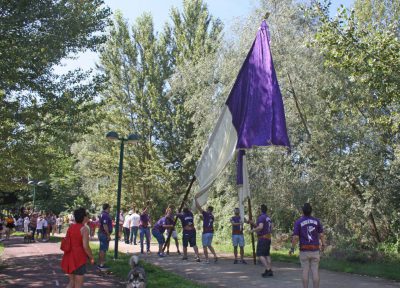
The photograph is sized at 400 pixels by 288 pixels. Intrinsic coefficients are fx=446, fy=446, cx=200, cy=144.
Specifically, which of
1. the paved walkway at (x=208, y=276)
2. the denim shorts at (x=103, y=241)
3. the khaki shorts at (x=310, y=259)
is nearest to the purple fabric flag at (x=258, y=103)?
the paved walkway at (x=208, y=276)

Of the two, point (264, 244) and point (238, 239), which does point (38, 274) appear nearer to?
point (238, 239)

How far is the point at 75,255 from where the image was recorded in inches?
308

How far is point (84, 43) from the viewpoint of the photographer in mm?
14078

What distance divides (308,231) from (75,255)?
4.39 metres

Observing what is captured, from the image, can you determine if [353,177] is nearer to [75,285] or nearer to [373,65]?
[373,65]

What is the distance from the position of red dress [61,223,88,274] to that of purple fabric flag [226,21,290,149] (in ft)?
19.0

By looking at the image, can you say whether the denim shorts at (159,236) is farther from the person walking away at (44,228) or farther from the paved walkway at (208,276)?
the person walking away at (44,228)

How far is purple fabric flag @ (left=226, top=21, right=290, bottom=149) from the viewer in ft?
40.4

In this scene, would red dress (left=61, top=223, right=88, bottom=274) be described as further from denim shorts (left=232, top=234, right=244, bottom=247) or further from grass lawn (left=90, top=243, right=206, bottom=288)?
denim shorts (left=232, top=234, right=244, bottom=247)

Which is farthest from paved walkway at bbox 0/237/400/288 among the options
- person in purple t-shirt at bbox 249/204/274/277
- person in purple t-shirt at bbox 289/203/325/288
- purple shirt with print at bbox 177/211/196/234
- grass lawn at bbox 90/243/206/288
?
person in purple t-shirt at bbox 289/203/325/288

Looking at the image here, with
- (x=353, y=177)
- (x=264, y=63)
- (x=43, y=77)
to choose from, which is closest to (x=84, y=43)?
(x=43, y=77)

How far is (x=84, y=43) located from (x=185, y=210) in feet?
20.8

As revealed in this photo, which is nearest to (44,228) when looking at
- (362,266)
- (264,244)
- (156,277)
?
(156,277)

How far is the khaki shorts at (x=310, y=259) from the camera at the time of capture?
8.66m
